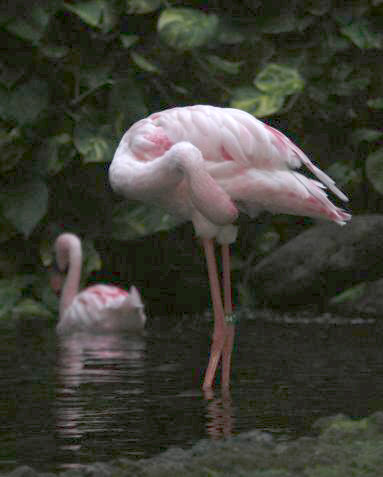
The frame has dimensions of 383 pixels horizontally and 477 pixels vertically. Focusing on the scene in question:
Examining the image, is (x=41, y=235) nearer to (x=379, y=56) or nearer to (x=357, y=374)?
(x=379, y=56)

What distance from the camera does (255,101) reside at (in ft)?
33.1

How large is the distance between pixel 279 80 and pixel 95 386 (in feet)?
17.5

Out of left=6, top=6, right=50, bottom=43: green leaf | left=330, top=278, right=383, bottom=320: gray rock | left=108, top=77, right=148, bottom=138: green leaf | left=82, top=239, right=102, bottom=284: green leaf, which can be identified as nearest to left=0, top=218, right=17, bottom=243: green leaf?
left=82, top=239, right=102, bottom=284: green leaf

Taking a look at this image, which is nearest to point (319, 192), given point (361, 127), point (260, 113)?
point (260, 113)

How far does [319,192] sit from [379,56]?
239 inches

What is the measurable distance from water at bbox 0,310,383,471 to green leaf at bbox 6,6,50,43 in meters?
2.93

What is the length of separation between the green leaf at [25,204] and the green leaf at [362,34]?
2.90 metres

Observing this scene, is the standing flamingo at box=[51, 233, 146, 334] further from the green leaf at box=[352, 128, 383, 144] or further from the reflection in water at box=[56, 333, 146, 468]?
the green leaf at box=[352, 128, 383, 144]

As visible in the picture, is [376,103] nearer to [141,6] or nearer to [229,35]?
[229,35]

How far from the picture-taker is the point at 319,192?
5.48 m

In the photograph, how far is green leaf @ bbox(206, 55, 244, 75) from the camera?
10594mm

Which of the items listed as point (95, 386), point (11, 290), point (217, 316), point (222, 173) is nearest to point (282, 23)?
point (11, 290)

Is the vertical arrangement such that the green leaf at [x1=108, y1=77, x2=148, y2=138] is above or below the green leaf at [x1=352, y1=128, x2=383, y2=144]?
above

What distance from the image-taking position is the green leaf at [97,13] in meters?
10.1
